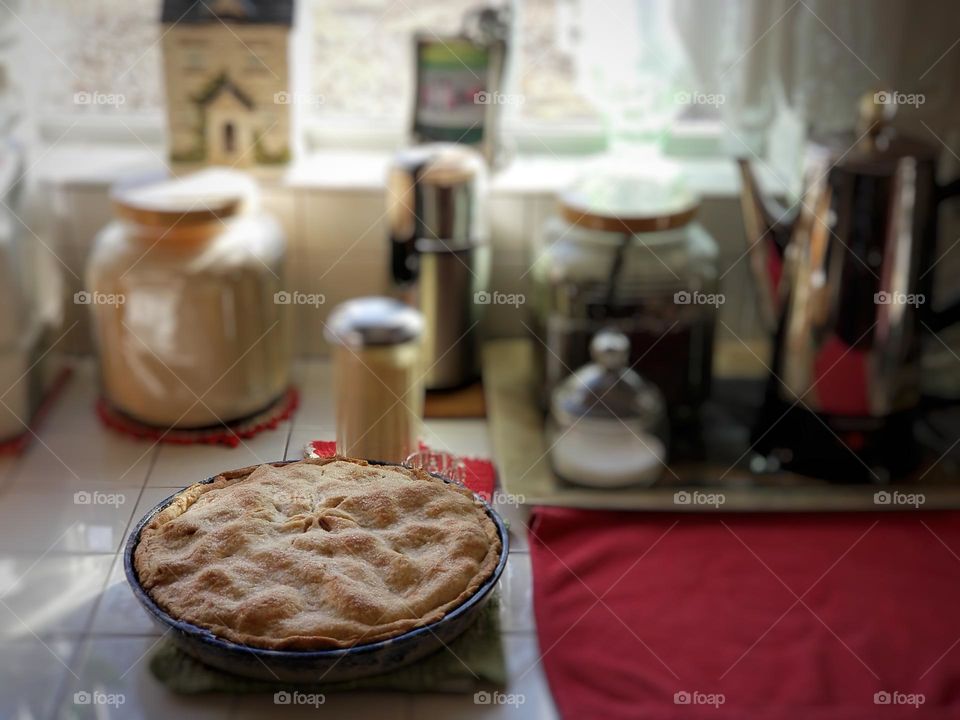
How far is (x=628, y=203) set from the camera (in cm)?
90

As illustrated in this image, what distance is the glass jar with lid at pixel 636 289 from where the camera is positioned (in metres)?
0.87

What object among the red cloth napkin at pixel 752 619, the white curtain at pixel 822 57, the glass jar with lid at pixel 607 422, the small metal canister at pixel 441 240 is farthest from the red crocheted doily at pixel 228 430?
the white curtain at pixel 822 57

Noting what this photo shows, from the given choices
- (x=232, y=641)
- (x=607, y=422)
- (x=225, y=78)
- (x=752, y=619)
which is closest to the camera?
(x=232, y=641)

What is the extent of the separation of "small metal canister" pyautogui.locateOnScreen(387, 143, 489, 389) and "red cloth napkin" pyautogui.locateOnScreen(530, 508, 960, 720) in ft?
0.63

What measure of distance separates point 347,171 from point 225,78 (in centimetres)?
14

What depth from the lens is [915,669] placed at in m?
0.49

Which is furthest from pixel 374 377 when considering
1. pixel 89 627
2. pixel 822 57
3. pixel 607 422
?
pixel 822 57

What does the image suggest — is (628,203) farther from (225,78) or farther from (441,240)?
(225,78)

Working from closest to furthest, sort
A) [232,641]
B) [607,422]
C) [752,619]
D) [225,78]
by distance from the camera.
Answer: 1. [232,641]
2. [752,619]
3. [607,422]
4. [225,78]

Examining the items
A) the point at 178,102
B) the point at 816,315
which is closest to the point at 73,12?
the point at 178,102

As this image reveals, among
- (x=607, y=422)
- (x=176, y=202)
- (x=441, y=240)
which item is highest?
(x=176, y=202)

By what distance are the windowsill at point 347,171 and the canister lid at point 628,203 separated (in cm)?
6

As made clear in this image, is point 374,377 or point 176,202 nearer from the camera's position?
point 374,377

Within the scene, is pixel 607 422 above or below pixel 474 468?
below
